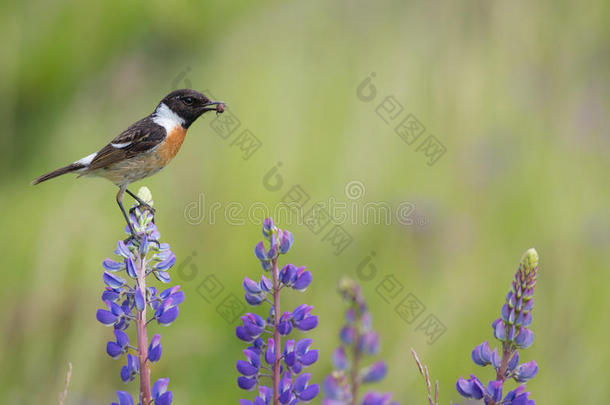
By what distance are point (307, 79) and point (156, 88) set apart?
0.95 metres

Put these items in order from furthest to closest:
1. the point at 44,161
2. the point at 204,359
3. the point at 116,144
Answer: the point at 44,161
the point at 204,359
the point at 116,144

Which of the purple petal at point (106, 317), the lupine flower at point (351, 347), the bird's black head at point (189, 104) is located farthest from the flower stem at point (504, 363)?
the bird's black head at point (189, 104)

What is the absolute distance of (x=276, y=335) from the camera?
0.92 meters

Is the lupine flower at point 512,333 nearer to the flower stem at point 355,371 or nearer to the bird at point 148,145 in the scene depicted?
the flower stem at point 355,371

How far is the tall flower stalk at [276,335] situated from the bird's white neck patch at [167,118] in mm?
1007

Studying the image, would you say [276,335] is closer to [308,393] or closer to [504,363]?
[308,393]

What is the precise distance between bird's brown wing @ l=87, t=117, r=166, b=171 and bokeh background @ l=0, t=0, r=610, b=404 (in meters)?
0.77

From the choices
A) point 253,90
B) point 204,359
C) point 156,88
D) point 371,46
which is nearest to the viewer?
point 204,359

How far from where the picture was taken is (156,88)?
12.3 feet

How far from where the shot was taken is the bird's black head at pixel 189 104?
6.01 feet

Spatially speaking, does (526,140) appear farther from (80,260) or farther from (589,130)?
(80,260)

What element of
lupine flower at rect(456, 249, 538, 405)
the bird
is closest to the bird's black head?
the bird

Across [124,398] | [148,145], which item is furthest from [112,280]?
[148,145]

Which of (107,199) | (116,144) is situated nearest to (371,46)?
(107,199)
